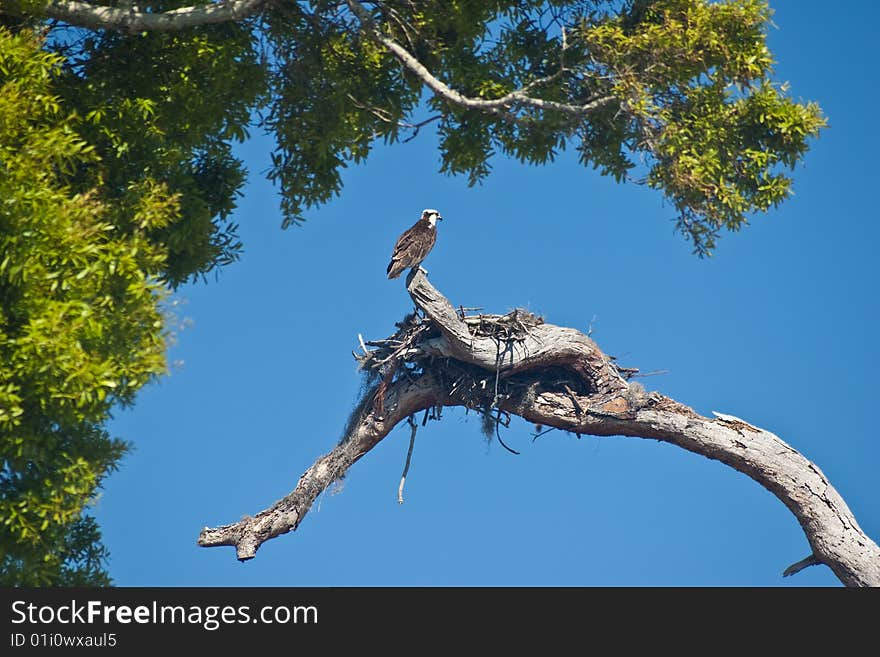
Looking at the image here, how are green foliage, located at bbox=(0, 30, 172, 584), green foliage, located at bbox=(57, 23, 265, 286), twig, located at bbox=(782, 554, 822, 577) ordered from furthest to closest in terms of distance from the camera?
twig, located at bbox=(782, 554, 822, 577), green foliage, located at bbox=(57, 23, 265, 286), green foliage, located at bbox=(0, 30, 172, 584)

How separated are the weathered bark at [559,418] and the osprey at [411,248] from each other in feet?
2.60

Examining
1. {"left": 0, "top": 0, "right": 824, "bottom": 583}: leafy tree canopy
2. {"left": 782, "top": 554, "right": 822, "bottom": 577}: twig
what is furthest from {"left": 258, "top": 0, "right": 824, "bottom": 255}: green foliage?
{"left": 782, "top": 554, "right": 822, "bottom": 577}: twig

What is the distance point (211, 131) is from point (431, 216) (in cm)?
305

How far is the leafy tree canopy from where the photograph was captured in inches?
384

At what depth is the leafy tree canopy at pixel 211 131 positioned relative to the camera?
9.77 m

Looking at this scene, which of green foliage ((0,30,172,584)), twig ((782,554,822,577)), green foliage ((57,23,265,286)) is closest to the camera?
green foliage ((0,30,172,584))

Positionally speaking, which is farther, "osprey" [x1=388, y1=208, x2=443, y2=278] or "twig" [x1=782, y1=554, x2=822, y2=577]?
"twig" [x1=782, y1=554, x2=822, y2=577]

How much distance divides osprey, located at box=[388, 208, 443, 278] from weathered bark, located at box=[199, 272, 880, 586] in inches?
31.2

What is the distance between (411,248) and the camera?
39.9 feet

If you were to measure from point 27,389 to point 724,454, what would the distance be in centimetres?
768

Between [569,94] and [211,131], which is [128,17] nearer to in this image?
[211,131]

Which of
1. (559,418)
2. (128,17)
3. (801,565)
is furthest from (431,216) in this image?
(801,565)

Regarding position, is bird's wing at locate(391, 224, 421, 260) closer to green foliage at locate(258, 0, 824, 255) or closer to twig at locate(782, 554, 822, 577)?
green foliage at locate(258, 0, 824, 255)

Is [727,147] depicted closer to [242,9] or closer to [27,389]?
[242,9]
